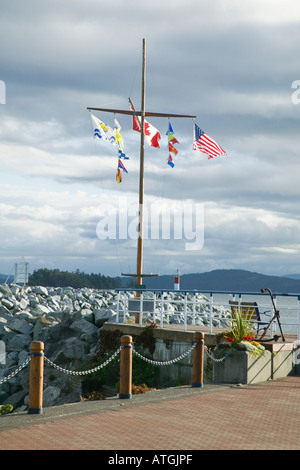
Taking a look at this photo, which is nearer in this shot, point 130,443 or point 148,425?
point 130,443

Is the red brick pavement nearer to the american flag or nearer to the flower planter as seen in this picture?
the flower planter

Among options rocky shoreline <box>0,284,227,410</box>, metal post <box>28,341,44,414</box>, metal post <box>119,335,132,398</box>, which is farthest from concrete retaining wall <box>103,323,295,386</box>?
metal post <box>28,341,44,414</box>

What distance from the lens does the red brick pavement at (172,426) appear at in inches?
306

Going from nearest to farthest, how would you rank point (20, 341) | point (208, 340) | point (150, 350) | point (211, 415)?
point (211, 415) < point (208, 340) < point (150, 350) < point (20, 341)

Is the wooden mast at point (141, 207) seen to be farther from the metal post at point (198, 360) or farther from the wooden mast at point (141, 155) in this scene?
the metal post at point (198, 360)

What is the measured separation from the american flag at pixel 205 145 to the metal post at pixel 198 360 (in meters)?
10.2

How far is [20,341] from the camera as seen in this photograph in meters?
25.5

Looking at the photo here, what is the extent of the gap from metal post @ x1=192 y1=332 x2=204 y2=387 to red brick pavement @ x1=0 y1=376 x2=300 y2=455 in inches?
35.2

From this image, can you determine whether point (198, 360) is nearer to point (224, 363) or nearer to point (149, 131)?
point (224, 363)

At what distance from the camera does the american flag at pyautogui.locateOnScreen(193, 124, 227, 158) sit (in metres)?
21.6

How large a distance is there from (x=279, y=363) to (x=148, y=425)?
6.79 metres
